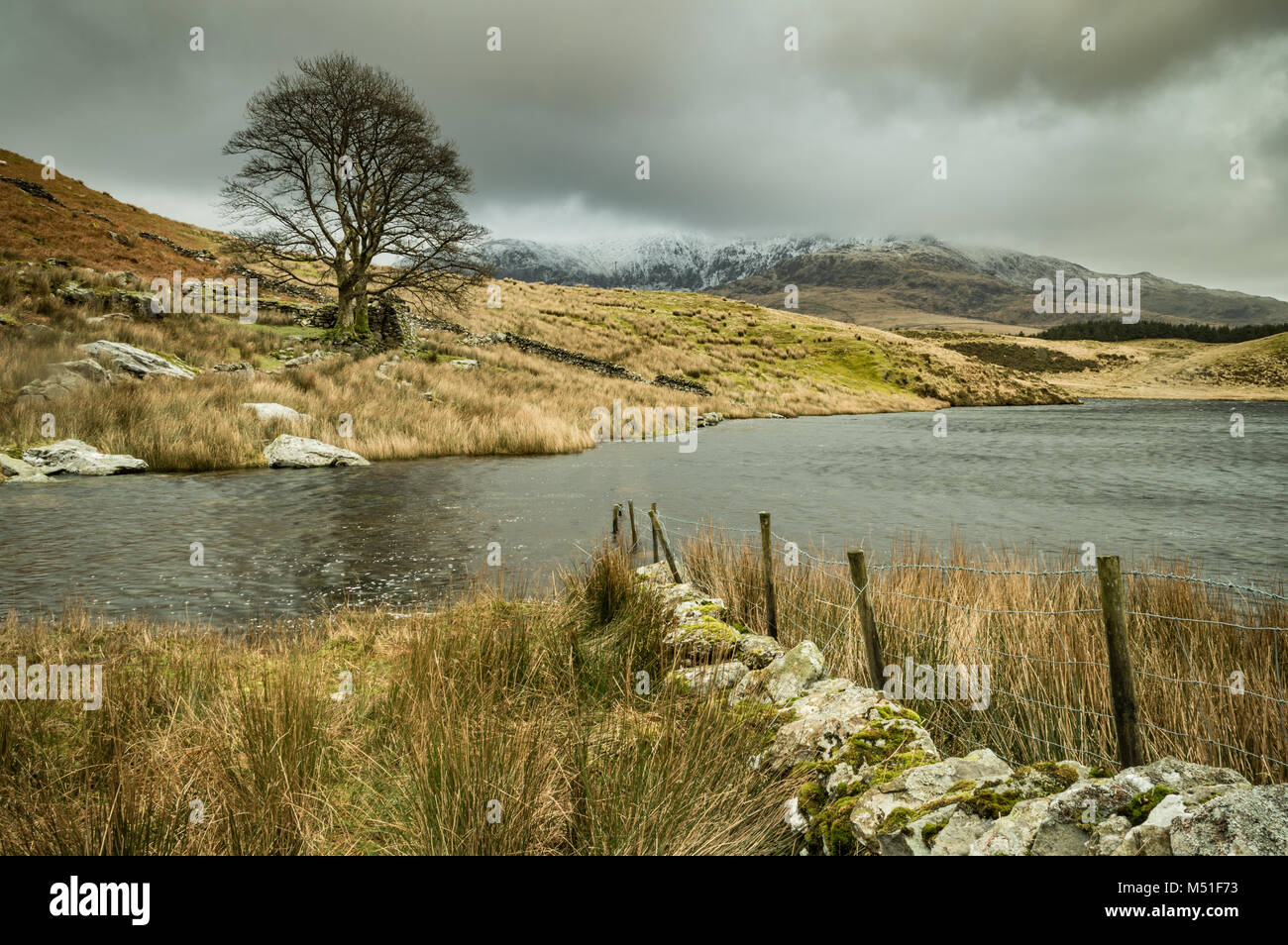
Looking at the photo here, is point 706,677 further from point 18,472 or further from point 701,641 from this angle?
point 18,472

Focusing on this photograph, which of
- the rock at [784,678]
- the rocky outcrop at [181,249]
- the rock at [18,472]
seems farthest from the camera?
the rocky outcrop at [181,249]

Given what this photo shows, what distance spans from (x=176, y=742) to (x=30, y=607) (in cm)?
490

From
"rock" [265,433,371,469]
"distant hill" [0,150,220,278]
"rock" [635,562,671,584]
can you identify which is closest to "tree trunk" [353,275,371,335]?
"distant hill" [0,150,220,278]

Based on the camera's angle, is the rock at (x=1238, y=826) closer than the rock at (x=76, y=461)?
Yes

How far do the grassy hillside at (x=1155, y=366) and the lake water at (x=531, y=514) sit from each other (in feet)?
186

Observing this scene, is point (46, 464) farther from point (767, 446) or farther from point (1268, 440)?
point (1268, 440)

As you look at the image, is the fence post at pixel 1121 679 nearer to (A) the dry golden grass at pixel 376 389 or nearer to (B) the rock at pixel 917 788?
(B) the rock at pixel 917 788

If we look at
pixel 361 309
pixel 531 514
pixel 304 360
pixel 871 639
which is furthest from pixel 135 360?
pixel 871 639

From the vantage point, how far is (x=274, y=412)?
55.9ft

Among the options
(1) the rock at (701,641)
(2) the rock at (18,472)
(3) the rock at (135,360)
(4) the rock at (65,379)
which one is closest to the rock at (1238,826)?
(1) the rock at (701,641)

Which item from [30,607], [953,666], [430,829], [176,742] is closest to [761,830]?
[430,829]

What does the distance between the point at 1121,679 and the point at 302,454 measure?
16811mm

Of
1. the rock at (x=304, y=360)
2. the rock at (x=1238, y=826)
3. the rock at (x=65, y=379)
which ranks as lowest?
the rock at (x=1238, y=826)

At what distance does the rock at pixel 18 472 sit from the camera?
12216 mm
